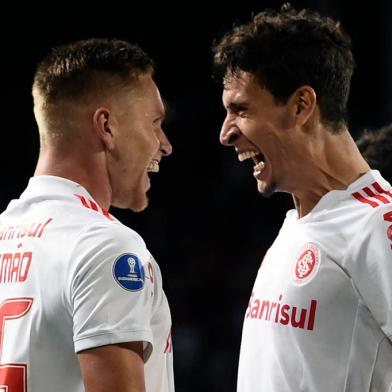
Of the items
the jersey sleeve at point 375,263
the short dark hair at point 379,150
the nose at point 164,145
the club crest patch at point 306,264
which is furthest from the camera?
the short dark hair at point 379,150

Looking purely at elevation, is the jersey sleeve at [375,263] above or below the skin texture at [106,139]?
below

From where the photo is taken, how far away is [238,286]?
18.9 ft

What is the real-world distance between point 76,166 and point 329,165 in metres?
0.73

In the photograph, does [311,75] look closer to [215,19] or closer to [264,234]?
[264,234]

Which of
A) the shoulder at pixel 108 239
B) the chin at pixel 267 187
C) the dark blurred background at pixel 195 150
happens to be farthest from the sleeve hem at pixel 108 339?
the dark blurred background at pixel 195 150

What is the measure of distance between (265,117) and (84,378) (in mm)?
998

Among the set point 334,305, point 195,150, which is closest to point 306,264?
point 334,305

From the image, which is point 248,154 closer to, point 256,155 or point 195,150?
point 256,155

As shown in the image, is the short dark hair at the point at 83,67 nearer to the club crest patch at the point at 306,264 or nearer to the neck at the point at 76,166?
the neck at the point at 76,166

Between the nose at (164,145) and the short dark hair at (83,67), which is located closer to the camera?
the short dark hair at (83,67)

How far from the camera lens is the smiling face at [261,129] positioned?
2.45m

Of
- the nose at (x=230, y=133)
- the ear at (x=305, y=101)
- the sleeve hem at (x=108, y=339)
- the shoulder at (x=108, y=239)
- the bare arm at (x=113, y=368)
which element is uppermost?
the ear at (x=305, y=101)

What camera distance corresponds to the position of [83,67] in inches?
86.5

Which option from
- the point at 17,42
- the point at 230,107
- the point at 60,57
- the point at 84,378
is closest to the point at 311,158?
the point at 230,107
